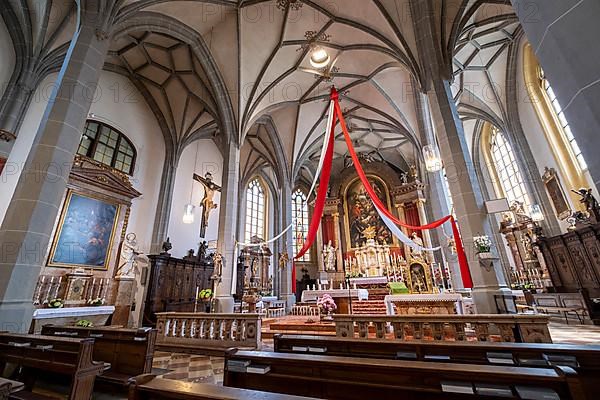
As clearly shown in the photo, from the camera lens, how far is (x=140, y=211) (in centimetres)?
966

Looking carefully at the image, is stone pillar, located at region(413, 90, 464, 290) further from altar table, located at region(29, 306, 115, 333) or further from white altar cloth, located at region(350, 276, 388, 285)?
altar table, located at region(29, 306, 115, 333)

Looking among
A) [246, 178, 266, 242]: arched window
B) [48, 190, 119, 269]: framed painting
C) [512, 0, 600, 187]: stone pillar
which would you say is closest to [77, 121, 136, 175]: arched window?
[48, 190, 119, 269]: framed painting

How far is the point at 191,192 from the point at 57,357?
390 inches

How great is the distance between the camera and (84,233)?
7531 mm

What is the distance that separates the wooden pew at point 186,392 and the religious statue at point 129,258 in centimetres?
856

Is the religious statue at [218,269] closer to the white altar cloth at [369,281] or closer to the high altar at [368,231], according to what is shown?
the high altar at [368,231]

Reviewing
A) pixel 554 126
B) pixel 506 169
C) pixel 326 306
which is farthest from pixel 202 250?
pixel 506 169

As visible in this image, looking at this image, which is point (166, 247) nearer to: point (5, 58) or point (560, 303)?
point (5, 58)

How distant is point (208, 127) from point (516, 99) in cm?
1324

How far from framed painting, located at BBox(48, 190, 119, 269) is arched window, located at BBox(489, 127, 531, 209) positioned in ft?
51.8

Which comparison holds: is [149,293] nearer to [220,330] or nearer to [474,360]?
[220,330]

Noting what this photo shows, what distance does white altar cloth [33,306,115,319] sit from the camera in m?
5.59

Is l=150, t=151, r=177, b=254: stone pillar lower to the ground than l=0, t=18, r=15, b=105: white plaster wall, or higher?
lower

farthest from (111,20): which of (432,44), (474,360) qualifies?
(474,360)
